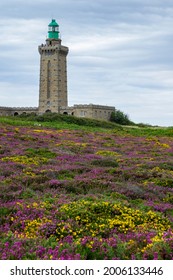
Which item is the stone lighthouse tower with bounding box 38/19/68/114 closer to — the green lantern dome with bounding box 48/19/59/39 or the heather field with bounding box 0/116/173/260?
the green lantern dome with bounding box 48/19/59/39

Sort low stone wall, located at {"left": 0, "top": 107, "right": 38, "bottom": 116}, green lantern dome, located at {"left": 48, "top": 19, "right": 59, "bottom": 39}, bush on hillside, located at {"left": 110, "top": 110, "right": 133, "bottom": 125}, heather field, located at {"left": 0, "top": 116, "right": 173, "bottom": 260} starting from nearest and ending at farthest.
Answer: heather field, located at {"left": 0, "top": 116, "right": 173, "bottom": 260} < bush on hillside, located at {"left": 110, "top": 110, "right": 133, "bottom": 125} < green lantern dome, located at {"left": 48, "top": 19, "right": 59, "bottom": 39} < low stone wall, located at {"left": 0, "top": 107, "right": 38, "bottom": 116}

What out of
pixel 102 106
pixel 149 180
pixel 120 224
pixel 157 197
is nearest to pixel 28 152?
pixel 149 180

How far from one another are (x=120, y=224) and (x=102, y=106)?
384ft

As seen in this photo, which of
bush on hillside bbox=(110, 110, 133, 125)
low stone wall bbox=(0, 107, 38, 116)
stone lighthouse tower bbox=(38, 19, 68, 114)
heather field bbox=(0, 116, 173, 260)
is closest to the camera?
heather field bbox=(0, 116, 173, 260)

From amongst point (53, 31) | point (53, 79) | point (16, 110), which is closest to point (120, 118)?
point (53, 79)

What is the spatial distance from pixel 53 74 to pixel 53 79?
1.65 meters

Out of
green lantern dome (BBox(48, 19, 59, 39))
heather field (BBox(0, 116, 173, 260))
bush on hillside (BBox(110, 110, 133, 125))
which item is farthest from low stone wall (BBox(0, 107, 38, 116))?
heather field (BBox(0, 116, 173, 260))

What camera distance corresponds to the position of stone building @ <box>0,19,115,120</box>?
429 feet

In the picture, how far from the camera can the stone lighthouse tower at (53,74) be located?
132 m

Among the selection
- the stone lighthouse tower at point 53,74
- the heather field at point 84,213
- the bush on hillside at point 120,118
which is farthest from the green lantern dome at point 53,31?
the heather field at point 84,213

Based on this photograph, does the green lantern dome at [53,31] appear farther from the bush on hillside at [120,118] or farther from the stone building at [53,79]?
the bush on hillside at [120,118]

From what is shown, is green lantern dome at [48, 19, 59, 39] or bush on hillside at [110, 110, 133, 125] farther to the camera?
green lantern dome at [48, 19, 59, 39]

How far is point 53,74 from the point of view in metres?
133

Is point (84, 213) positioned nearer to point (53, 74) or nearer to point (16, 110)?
point (53, 74)
